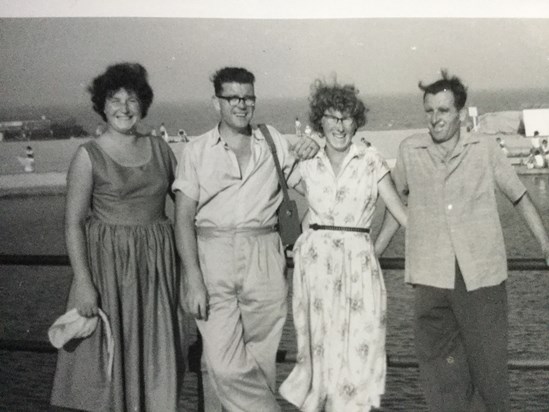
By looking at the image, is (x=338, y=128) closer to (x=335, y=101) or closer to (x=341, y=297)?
(x=335, y=101)

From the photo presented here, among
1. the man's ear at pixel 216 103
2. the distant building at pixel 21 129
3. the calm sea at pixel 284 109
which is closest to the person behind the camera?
the man's ear at pixel 216 103

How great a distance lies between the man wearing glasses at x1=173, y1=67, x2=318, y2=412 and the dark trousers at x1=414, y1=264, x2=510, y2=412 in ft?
1.53

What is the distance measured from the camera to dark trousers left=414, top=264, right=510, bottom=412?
210cm

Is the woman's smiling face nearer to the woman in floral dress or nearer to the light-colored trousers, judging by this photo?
the woman in floral dress

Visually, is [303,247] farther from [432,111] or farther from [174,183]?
[432,111]

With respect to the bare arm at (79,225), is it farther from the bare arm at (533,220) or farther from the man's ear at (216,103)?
the bare arm at (533,220)

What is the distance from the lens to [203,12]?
2.61 m

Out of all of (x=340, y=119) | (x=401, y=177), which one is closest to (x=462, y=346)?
(x=401, y=177)

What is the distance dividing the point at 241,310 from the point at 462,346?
70 centimetres

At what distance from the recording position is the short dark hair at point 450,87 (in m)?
2.12

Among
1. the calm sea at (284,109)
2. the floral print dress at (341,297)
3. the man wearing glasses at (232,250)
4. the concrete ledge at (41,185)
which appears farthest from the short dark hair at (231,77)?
the concrete ledge at (41,185)

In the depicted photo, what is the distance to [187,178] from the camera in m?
2.09

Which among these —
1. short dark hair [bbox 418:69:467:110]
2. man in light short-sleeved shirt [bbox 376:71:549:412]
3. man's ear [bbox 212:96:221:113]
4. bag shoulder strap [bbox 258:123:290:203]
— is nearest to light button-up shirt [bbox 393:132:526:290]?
man in light short-sleeved shirt [bbox 376:71:549:412]

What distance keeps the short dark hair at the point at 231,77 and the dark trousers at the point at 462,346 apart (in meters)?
0.84
